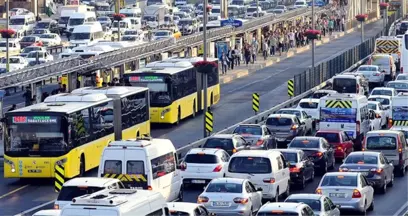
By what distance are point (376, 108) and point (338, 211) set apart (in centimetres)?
2233

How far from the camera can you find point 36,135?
43.5m

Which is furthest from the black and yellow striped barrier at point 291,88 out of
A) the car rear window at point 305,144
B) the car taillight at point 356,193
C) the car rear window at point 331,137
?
the car taillight at point 356,193

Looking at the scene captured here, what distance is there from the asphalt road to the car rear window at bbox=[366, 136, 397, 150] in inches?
52.3

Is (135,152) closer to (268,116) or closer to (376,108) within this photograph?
(268,116)

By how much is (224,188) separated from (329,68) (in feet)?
127

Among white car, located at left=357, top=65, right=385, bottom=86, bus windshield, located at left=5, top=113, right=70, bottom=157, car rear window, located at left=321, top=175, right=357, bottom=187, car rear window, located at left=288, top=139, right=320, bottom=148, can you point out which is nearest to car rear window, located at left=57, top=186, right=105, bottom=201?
car rear window, located at left=321, top=175, right=357, bottom=187

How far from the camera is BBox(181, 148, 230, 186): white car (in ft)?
135

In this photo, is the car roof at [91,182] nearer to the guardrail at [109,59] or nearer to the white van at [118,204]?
the white van at [118,204]

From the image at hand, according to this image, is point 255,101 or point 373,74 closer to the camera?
point 255,101

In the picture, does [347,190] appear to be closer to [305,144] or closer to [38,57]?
[305,144]

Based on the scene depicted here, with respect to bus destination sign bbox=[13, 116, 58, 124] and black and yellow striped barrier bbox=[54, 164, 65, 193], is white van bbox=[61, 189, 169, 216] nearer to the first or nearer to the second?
black and yellow striped barrier bbox=[54, 164, 65, 193]

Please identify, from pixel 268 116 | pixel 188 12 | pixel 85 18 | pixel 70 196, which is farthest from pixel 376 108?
pixel 188 12

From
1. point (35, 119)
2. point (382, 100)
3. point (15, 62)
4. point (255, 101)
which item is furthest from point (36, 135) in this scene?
point (15, 62)

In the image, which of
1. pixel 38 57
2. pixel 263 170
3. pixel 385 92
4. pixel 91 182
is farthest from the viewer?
pixel 38 57
